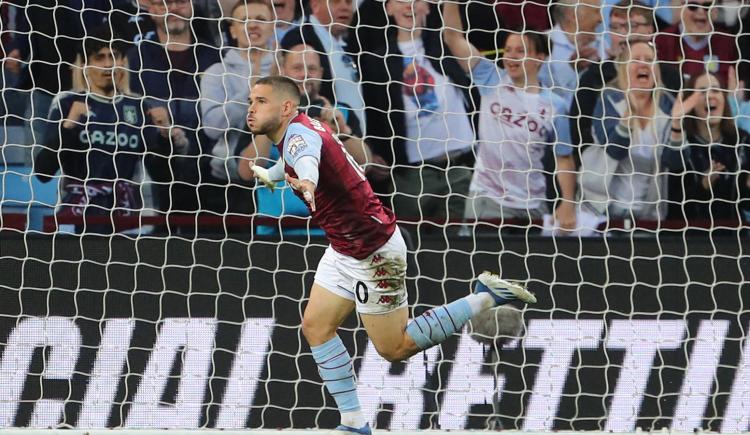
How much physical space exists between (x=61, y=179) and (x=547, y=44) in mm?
2802

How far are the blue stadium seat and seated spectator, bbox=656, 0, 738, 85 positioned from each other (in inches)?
139

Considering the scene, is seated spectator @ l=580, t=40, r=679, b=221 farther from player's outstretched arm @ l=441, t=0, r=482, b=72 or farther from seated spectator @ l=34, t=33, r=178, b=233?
seated spectator @ l=34, t=33, r=178, b=233

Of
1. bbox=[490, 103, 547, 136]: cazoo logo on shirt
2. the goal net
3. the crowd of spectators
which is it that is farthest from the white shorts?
bbox=[490, 103, 547, 136]: cazoo logo on shirt

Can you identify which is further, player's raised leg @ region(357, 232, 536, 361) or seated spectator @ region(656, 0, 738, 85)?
seated spectator @ region(656, 0, 738, 85)

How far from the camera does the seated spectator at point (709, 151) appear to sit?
7.07 m

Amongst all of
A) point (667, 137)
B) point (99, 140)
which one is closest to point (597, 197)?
point (667, 137)

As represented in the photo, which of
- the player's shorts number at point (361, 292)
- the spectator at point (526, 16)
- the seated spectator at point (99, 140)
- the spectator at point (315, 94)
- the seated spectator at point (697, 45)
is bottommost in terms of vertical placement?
the seated spectator at point (99, 140)

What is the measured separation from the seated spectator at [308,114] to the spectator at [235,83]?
0.09m

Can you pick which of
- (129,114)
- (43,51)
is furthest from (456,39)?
(43,51)

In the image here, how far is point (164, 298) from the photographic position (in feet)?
20.9

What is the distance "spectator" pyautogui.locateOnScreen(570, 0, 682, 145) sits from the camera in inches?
281

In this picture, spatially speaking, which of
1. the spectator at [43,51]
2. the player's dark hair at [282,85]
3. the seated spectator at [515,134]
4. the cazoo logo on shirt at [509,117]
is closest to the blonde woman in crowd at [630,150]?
the seated spectator at [515,134]

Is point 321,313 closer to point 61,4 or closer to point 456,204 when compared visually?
point 456,204

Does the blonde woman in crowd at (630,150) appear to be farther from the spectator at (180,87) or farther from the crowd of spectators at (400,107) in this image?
the spectator at (180,87)
